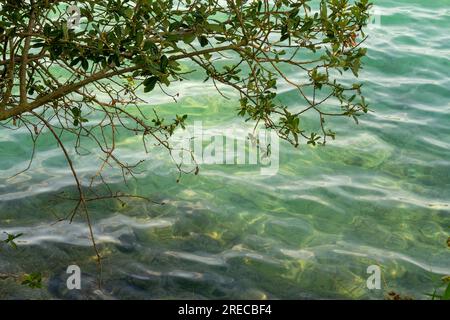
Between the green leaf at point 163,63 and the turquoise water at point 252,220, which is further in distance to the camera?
the turquoise water at point 252,220

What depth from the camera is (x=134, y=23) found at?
10.9 feet

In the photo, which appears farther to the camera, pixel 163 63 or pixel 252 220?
pixel 252 220

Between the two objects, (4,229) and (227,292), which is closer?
(227,292)

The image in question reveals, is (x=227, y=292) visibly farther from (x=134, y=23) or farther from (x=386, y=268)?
(x=134, y=23)

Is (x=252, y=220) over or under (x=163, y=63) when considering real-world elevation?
under

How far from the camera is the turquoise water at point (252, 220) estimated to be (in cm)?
510

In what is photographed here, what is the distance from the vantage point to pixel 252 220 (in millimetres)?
5941

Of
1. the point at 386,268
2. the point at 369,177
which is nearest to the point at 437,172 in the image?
the point at 369,177

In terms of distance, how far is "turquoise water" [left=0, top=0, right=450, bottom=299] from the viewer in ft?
16.7

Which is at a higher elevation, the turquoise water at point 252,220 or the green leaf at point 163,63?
the green leaf at point 163,63

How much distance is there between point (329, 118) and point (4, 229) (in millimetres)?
3814

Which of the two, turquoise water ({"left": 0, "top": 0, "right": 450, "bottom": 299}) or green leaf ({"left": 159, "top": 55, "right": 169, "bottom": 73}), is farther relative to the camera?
turquoise water ({"left": 0, "top": 0, "right": 450, "bottom": 299})

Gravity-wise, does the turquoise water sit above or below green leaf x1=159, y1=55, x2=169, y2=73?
below
